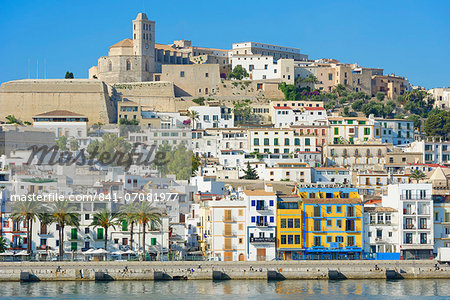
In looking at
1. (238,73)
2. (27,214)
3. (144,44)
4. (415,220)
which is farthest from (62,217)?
(144,44)

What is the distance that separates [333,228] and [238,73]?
80419mm

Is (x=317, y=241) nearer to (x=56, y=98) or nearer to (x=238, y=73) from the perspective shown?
(x=56, y=98)

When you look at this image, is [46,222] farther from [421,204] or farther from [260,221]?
[421,204]

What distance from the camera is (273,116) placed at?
394 feet

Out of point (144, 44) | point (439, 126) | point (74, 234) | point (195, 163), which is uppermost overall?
point (144, 44)

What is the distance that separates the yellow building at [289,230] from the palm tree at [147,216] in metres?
7.70

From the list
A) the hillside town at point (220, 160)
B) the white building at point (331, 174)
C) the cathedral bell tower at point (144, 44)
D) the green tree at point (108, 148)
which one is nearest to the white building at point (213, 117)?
the hillside town at point (220, 160)

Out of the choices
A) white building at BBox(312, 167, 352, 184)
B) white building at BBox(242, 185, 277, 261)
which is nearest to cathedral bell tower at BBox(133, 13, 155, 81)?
white building at BBox(312, 167, 352, 184)

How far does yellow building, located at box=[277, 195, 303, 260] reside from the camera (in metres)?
61.6

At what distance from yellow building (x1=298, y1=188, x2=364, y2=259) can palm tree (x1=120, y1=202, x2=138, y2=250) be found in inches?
420

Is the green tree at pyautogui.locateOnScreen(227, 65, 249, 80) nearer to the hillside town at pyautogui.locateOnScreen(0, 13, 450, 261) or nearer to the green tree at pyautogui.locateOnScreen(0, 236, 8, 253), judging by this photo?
the hillside town at pyautogui.locateOnScreen(0, 13, 450, 261)

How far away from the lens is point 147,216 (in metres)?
60.9

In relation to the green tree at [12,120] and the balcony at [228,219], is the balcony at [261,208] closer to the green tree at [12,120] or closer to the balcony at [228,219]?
the balcony at [228,219]

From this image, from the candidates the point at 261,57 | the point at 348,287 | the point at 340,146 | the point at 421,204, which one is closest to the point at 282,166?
the point at 340,146
